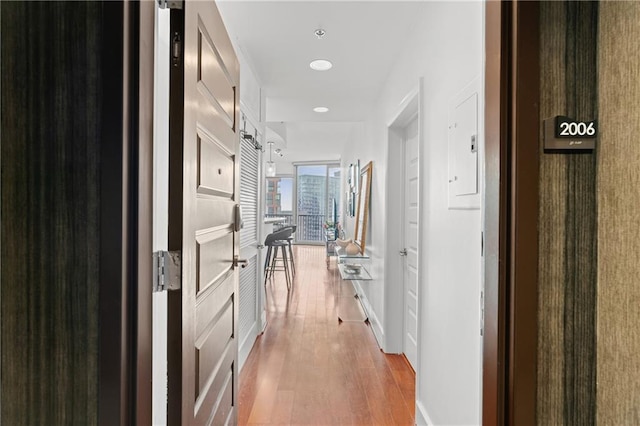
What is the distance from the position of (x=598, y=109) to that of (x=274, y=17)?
1899 mm

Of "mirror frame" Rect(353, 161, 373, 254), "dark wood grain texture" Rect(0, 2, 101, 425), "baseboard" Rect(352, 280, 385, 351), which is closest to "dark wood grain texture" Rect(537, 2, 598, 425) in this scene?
"dark wood grain texture" Rect(0, 2, 101, 425)

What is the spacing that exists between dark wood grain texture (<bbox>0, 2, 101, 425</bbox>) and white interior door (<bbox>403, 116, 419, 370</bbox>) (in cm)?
237

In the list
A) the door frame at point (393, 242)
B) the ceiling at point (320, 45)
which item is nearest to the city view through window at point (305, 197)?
the ceiling at point (320, 45)

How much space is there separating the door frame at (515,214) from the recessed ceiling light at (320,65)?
6.89ft

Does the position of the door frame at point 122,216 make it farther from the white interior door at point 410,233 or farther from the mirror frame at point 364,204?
the mirror frame at point 364,204

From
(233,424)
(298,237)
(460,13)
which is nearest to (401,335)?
(233,424)

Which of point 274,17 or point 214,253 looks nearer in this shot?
point 214,253

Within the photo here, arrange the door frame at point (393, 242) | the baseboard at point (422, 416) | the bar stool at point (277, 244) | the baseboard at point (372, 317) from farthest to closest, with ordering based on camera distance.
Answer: the bar stool at point (277, 244) → the baseboard at point (372, 317) → the door frame at point (393, 242) → the baseboard at point (422, 416)

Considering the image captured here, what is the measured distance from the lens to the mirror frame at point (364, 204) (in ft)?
13.6

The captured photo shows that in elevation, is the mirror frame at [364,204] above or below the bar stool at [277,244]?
above

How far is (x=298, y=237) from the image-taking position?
1112cm

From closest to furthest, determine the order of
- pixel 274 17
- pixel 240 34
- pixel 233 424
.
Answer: pixel 233 424 → pixel 274 17 → pixel 240 34

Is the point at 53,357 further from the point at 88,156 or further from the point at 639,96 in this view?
the point at 639,96

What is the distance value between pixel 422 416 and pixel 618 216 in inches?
65.0
